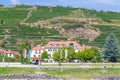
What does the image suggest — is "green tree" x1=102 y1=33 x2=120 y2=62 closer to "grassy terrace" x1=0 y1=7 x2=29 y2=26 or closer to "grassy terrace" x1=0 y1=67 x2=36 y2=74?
"grassy terrace" x1=0 y1=67 x2=36 y2=74

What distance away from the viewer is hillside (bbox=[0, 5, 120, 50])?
128m

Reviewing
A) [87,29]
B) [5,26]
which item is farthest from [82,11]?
[5,26]

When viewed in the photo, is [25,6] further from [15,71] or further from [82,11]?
[15,71]

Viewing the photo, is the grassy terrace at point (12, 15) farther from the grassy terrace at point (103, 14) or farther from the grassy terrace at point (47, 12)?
the grassy terrace at point (103, 14)

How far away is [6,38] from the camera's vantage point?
12644 centimetres

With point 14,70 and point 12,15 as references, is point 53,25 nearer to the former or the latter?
point 12,15

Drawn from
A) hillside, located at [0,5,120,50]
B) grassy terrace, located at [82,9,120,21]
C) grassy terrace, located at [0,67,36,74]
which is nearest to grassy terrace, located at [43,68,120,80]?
grassy terrace, located at [0,67,36,74]

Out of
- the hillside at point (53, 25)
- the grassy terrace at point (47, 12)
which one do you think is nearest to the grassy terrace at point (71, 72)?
the hillside at point (53, 25)

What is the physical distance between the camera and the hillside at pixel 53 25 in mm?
128000

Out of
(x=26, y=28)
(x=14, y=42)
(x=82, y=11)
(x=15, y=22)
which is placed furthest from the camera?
(x=82, y=11)

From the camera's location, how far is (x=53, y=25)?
15525 cm

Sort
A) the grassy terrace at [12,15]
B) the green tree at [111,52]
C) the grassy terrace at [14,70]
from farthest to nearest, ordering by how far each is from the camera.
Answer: the grassy terrace at [12,15]
the green tree at [111,52]
the grassy terrace at [14,70]

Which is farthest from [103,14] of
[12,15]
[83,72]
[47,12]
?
[83,72]

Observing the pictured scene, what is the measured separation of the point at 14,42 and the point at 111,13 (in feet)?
264
